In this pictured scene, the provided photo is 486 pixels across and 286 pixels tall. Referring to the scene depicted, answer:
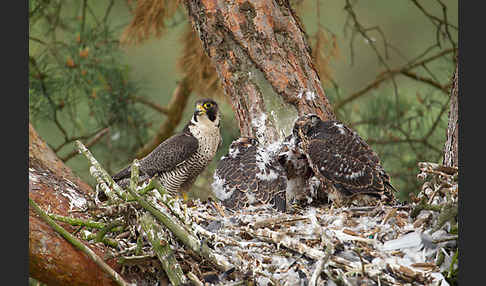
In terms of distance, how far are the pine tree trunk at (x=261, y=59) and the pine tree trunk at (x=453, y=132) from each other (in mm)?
763

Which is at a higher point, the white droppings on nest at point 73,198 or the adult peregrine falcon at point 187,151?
the adult peregrine falcon at point 187,151

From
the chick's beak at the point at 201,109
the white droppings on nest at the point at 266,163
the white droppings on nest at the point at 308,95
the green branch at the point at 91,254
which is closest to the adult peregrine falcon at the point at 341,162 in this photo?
the white droppings on nest at the point at 266,163

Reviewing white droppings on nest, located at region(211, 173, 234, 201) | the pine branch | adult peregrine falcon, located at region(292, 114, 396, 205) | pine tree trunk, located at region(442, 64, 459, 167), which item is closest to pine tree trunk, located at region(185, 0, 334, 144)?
adult peregrine falcon, located at region(292, 114, 396, 205)

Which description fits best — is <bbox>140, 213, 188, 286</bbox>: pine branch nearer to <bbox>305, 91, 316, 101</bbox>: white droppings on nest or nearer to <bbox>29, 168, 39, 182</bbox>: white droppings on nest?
<bbox>29, 168, 39, 182</bbox>: white droppings on nest

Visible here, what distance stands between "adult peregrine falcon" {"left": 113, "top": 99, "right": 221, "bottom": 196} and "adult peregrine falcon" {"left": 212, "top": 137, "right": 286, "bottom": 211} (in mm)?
519

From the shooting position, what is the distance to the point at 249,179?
289 centimetres

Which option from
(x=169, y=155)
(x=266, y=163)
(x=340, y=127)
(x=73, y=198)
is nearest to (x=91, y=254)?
(x=73, y=198)

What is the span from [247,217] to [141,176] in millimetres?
1313

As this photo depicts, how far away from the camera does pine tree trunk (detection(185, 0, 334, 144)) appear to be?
320 cm

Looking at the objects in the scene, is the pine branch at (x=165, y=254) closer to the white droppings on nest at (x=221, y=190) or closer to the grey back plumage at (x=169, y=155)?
the white droppings on nest at (x=221, y=190)

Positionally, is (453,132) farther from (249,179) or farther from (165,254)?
(165,254)

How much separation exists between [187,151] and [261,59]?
734 mm

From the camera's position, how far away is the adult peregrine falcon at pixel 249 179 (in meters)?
2.81

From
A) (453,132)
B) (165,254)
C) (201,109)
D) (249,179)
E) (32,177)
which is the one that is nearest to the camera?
(165,254)
